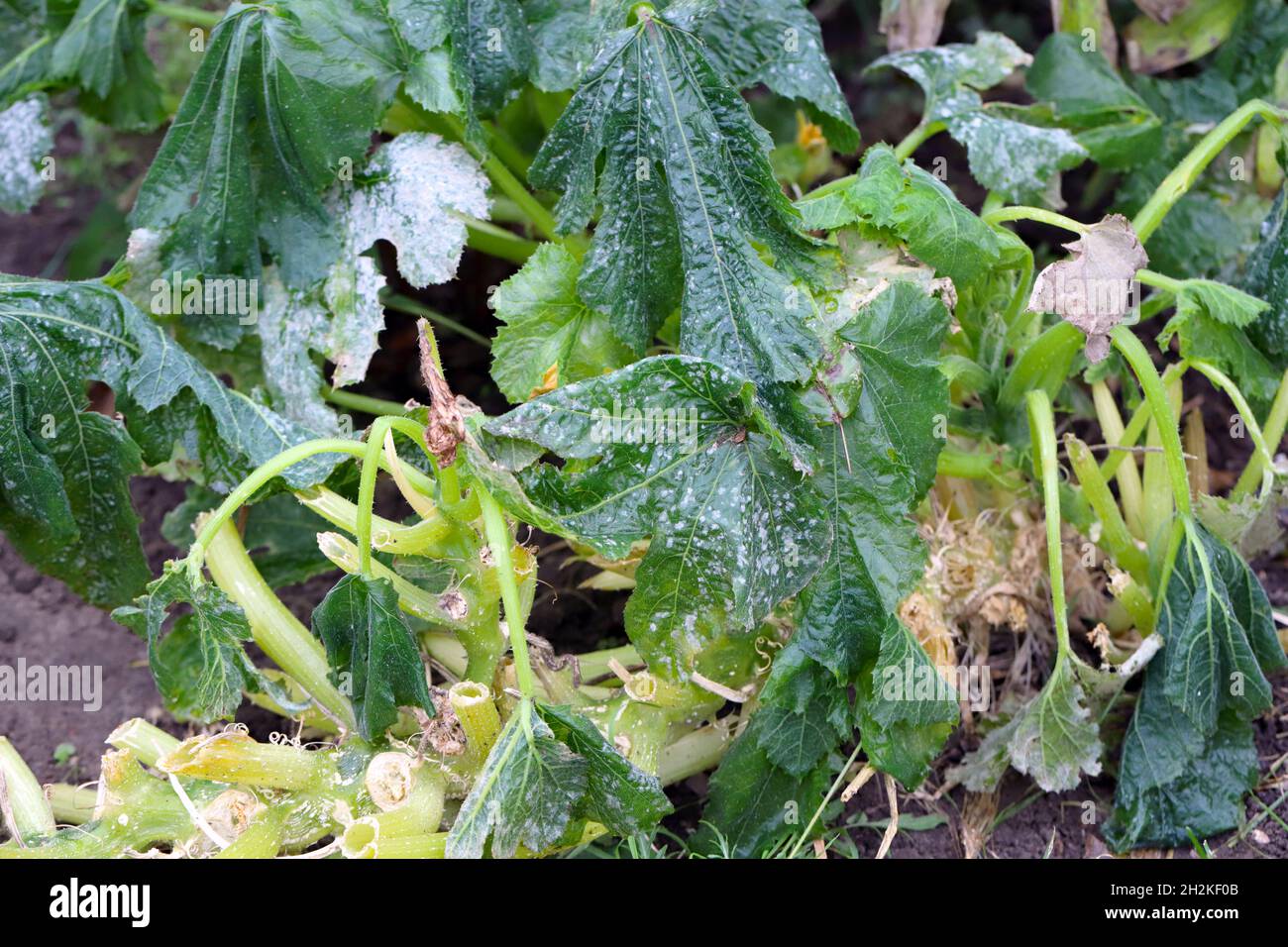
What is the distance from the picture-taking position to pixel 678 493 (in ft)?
5.06

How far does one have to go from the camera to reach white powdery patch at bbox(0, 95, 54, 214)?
238cm

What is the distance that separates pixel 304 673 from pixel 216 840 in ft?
0.94

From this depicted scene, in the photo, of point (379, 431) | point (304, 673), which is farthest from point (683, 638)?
point (304, 673)

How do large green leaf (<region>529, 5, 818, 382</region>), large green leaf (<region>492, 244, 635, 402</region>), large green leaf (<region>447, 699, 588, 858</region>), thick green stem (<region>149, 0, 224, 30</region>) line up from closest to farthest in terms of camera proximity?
large green leaf (<region>447, 699, 588, 858</region>) → large green leaf (<region>529, 5, 818, 382</region>) → large green leaf (<region>492, 244, 635, 402</region>) → thick green stem (<region>149, 0, 224, 30</region>)

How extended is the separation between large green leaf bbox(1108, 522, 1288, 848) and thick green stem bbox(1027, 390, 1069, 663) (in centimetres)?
20

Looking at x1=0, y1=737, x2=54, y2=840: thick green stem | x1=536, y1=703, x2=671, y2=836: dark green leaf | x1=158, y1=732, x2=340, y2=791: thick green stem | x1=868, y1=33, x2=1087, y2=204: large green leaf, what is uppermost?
x1=868, y1=33, x2=1087, y2=204: large green leaf

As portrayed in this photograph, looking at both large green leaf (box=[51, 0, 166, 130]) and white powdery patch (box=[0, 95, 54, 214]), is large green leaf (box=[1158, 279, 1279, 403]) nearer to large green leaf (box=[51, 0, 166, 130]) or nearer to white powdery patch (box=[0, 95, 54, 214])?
large green leaf (box=[51, 0, 166, 130])

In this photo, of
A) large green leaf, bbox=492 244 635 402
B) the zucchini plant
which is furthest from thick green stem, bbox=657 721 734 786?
large green leaf, bbox=492 244 635 402

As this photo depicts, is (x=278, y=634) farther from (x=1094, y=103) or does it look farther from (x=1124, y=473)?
(x=1094, y=103)

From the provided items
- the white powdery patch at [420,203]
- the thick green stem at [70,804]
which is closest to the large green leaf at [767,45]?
the white powdery patch at [420,203]

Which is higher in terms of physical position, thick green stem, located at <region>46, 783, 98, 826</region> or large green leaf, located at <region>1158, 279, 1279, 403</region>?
large green leaf, located at <region>1158, 279, 1279, 403</region>

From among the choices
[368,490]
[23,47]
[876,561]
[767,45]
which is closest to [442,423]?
[368,490]

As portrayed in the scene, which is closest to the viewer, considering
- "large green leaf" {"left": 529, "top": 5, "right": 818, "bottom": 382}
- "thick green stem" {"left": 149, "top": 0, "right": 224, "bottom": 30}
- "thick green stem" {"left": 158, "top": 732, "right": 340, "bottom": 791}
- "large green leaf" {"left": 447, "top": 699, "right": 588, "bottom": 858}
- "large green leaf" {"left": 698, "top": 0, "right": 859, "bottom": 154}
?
"large green leaf" {"left": 447, "top": 699, "right": 588, "bottom": 858}

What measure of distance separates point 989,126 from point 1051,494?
0.70 metres
